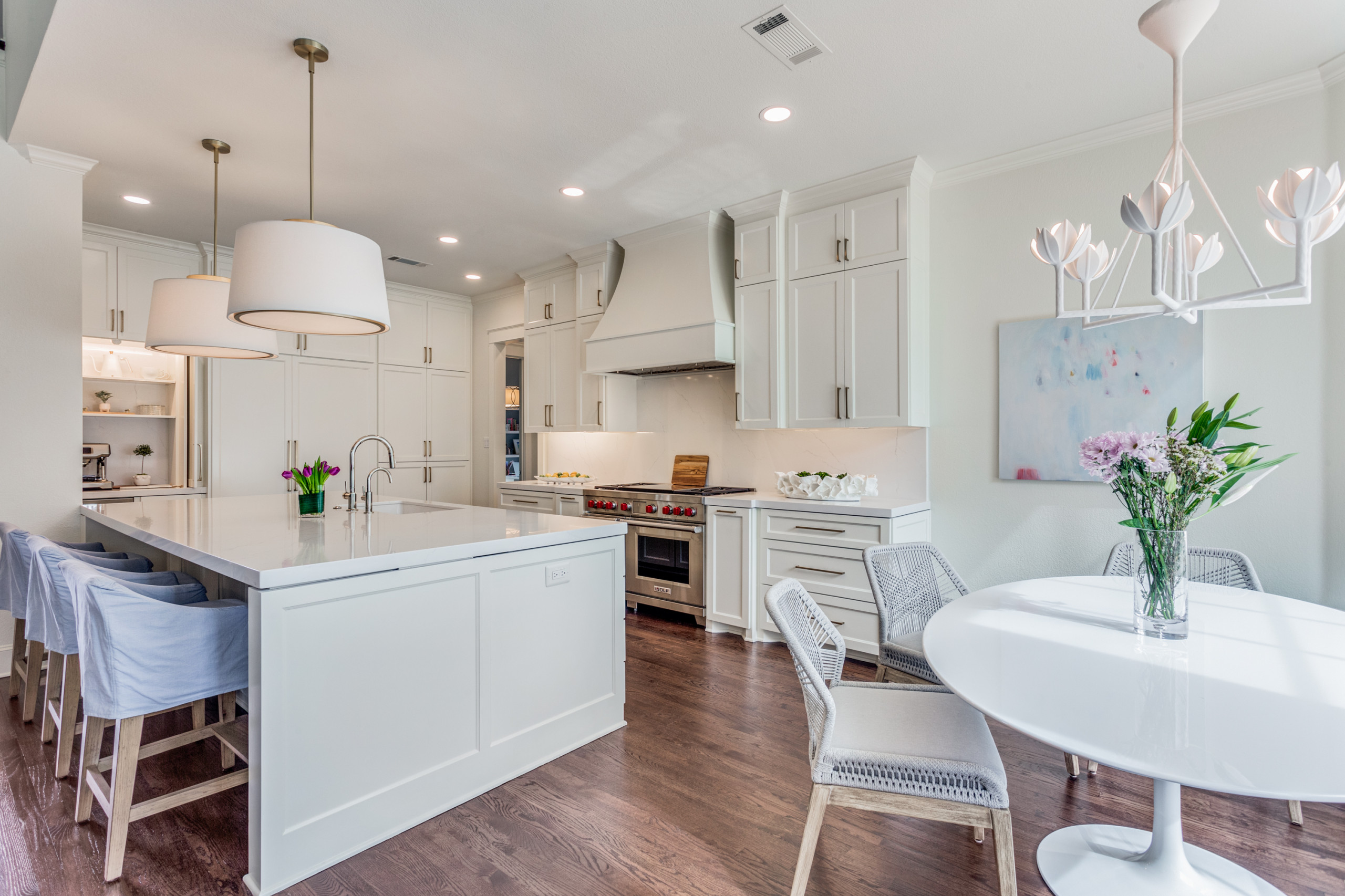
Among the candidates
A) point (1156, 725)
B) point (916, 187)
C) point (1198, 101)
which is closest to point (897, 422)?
point (916, 187)

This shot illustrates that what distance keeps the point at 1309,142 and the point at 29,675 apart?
18.7 ft

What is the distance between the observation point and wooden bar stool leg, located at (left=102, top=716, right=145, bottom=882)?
1784 mm

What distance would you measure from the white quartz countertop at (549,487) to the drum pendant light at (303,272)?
8.97 feet

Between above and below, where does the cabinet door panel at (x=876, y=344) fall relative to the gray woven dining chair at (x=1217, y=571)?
above

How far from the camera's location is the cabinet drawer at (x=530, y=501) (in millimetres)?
5109

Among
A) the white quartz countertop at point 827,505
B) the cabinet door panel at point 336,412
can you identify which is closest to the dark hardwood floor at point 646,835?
the white quartz countertop at point 827,505

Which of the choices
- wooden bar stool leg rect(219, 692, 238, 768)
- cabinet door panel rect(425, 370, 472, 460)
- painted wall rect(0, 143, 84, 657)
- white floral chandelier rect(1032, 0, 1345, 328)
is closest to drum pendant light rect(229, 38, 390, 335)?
wooden bar stool leg rect(219, 692, 238, 768)

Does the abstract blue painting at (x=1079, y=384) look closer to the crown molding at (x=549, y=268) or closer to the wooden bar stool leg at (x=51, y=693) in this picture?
the crown molding at (x=549, y=268)

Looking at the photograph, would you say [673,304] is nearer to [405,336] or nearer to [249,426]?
[405,336]

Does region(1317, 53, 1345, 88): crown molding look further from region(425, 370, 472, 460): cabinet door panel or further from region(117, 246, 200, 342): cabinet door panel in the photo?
region(117, 246, 200, 342): cabinet door panel

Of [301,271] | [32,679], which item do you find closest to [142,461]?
[32,679]

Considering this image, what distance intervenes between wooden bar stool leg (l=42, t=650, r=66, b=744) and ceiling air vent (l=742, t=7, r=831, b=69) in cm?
339

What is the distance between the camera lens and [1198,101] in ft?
9.61

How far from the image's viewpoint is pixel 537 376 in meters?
5.54
